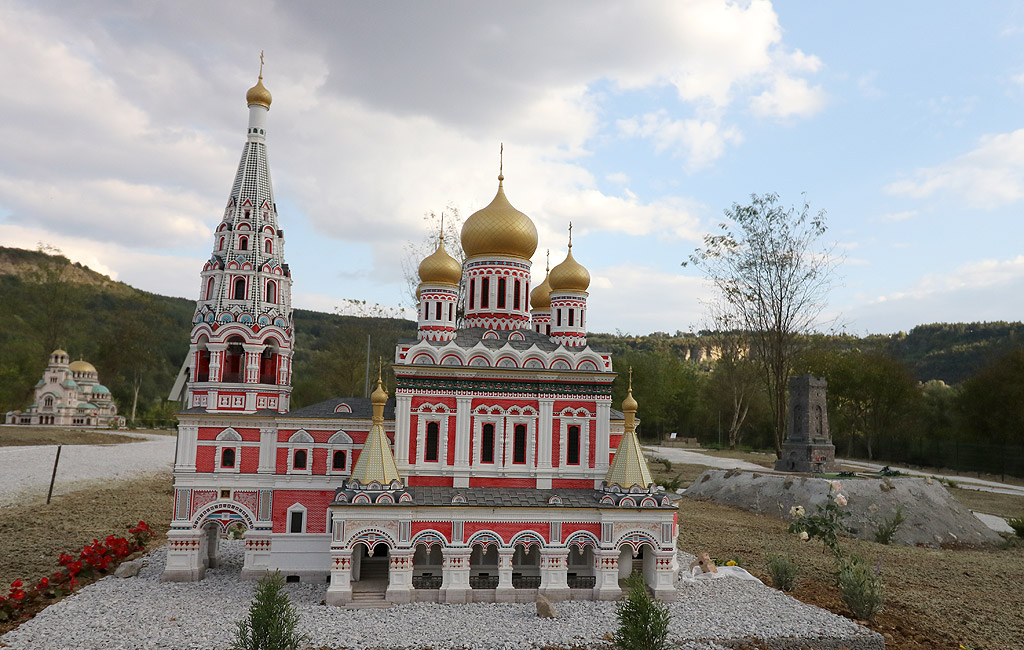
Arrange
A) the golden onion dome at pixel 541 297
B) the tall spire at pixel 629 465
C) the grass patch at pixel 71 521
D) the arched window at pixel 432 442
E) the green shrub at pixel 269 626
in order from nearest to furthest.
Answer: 1. the green shrub at pixel 269 626
2. the tall spire at pixel 629 465
3. the arched window at pixel 432 442
4. the grass patch at pixel 71 521
5. the golden onion dome at pixel 541 297

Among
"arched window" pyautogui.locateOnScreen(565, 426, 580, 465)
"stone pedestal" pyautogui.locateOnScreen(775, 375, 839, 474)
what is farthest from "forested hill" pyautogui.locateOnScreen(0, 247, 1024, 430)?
"arched window" pyautogui.locateOnScreen(565, 426, 580, 465)

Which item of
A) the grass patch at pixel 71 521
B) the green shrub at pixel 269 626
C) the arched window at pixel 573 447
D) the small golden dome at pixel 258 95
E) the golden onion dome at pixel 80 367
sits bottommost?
the grass patch at pixel 71 521

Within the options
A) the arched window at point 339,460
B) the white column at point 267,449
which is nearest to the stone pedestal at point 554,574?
the arched window at point 339,460

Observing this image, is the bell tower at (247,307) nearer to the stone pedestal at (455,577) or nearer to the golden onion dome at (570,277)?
the stone pedestal at (455,577)

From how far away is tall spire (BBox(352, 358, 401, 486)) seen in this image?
13250mm

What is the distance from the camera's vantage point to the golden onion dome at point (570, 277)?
18203mm

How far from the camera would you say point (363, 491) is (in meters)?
13.1

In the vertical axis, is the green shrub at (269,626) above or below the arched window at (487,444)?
below

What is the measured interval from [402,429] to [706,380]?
180ft

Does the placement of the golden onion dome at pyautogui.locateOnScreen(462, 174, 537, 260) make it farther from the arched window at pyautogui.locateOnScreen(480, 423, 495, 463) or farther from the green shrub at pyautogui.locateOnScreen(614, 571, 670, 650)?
the green shrub at pyautogui.locateOnScreen(614, 571, 670, 650)

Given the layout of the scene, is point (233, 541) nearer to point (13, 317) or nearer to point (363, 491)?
point (363, 491)

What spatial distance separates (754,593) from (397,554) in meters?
7.62

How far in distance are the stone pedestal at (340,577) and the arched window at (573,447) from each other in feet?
17.8

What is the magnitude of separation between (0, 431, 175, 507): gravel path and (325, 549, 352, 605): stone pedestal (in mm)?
16565
